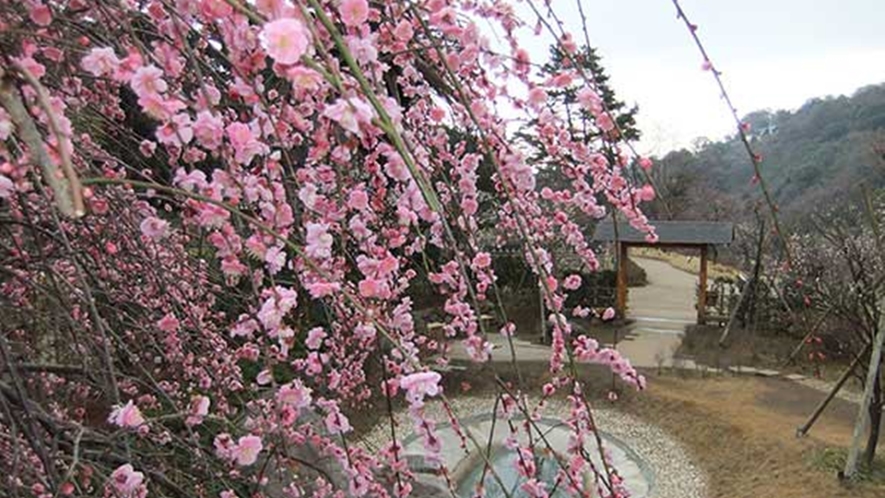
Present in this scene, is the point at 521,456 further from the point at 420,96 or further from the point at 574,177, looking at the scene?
the point at 420,96

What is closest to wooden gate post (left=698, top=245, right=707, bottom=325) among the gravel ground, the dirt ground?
the dirt ground

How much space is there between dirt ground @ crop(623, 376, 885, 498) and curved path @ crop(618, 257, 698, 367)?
887 mm

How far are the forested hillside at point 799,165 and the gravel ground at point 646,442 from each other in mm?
7619

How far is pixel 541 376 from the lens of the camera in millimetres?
6633

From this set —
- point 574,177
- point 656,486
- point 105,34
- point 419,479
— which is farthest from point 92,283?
point 656,486

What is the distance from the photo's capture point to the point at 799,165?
51.3 feet

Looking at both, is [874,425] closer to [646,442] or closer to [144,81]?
[646,442]

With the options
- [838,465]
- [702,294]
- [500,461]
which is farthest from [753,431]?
[702,294]

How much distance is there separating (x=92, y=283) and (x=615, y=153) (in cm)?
115

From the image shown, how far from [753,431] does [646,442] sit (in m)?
0.80

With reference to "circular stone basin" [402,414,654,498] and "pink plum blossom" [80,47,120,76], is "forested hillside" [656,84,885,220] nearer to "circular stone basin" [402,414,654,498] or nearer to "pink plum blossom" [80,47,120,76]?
"circular stone basin" [402,414,654,498]

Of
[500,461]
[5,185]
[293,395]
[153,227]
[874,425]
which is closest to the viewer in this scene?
[5,185]

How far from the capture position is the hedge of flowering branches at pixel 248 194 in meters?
0.67

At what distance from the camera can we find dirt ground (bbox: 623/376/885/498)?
14.7 feet
